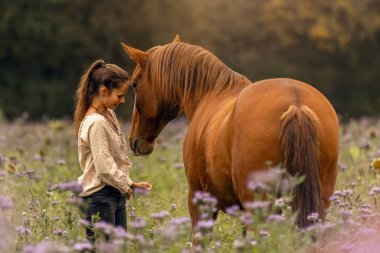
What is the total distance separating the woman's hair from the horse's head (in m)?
0.92

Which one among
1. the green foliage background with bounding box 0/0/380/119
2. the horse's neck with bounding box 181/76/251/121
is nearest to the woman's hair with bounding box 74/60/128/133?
the horse's neck with bounding box 181/76/251/121

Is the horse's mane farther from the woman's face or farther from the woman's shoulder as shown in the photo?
the woman's shoulder

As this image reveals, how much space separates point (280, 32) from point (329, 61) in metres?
2.25

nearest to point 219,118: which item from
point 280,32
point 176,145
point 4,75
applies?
point 176,145

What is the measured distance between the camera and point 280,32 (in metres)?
29.9

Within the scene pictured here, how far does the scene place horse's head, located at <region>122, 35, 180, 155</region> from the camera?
6.62 m

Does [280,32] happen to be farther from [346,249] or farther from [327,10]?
[346,249]

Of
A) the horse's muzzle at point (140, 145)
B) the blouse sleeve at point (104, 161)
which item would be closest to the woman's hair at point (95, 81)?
the blouse sleeve at point (104, 161)

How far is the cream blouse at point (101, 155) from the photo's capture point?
5.30 m

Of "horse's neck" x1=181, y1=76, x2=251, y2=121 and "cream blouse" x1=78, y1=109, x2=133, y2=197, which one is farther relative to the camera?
"horse's neck" x1=181, y1=76, x2=251, y2=121

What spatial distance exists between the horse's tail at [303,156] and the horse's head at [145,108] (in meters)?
2.12

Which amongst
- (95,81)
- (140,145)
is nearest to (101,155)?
(95,81)

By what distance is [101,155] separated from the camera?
17.4 ft

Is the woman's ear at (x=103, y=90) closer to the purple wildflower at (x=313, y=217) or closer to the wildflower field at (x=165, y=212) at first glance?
the wildflower field at (x=165, y=212)
